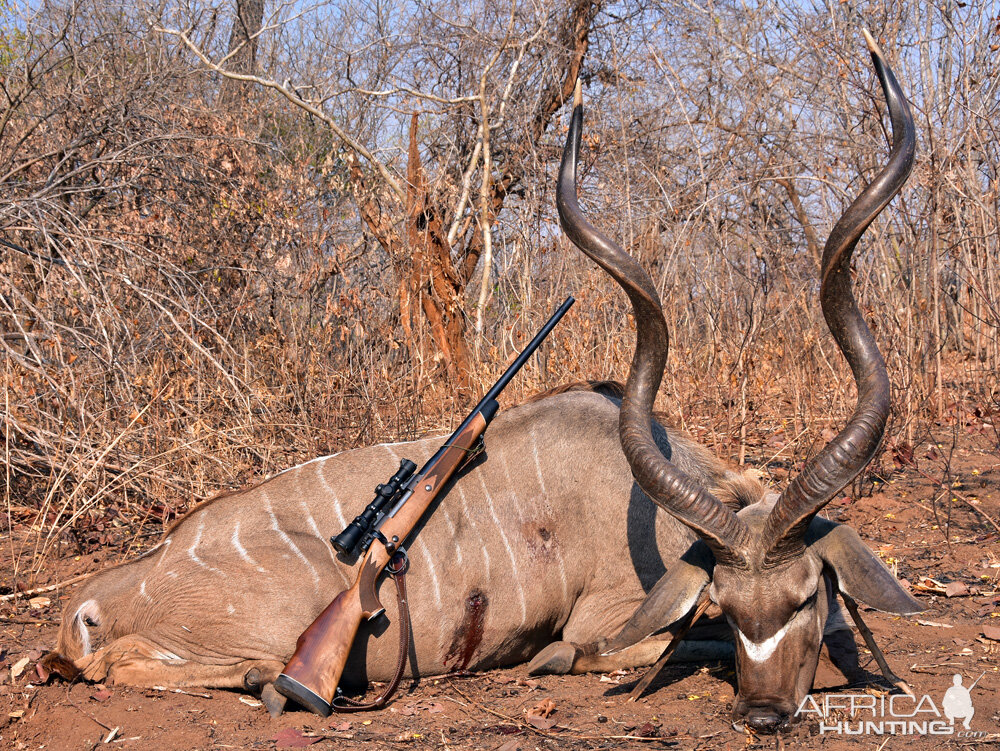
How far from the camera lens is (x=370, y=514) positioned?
3650 mm

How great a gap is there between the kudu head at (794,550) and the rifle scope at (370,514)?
3.13 feet

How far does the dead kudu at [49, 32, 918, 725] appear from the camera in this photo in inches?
119

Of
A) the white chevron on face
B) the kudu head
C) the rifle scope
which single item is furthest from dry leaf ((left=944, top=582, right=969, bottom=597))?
the rifle scope

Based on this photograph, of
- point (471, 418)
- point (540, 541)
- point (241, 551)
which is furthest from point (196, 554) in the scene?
point (540, 541)

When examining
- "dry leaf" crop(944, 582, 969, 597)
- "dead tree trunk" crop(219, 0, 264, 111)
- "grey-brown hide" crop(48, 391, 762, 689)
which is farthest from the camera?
"dead tree trunk" crop(219, 0, 264, 111)

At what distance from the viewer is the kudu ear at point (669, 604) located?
10.2 ft

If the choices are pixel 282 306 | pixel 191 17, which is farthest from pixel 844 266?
pixel 191 17

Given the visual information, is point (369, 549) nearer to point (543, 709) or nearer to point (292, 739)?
point (292, 739)

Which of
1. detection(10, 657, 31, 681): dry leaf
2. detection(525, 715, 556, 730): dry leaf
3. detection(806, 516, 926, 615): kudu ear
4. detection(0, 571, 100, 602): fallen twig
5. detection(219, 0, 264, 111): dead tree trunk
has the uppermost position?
detection(219, 0, 264, 111): dead tree trunk

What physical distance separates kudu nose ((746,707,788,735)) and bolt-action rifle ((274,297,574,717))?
1362 millimetres

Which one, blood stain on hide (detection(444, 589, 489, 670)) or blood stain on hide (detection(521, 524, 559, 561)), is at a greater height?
blood stain on hide (detection(521, 524, 559, 561))

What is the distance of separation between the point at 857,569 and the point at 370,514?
1.75 metres

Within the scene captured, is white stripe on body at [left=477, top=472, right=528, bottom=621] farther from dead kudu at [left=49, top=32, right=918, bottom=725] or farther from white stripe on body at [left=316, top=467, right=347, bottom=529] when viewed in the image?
white stripe on body at [left=316, top=467, right=347, bottom=529]

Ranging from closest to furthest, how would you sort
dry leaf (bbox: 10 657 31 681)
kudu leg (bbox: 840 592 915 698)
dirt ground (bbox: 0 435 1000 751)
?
dirt ground (bbox: 0 435 1000 751) → kudu leg (bbox: 840 592 915 698) → dry leaf (bbox: 10 657 31 681)
